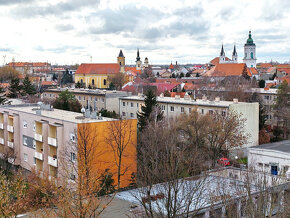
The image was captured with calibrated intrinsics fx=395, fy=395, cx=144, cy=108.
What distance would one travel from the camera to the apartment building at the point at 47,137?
2323 cm

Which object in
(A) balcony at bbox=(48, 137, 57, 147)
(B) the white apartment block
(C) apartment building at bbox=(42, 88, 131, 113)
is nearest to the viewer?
(B) the white apartment block

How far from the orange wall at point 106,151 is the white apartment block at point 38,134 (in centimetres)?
78

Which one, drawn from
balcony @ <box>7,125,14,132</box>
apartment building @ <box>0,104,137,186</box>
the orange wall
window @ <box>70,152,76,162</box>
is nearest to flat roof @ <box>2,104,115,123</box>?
apartment building @ <box>0,104,137,186</box>

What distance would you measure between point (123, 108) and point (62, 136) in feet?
64.3

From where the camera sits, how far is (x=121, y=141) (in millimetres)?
23953

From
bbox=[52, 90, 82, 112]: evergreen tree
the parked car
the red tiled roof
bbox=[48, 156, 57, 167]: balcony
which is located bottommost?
the parked car

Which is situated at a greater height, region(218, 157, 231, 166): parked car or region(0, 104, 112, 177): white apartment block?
region(0, 104, 112, 177): white apartment block

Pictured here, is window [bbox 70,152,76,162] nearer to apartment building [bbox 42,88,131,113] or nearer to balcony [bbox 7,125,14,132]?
balcony [bbox 7,125,14,132]

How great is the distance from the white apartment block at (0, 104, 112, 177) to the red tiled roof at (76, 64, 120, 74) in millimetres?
62554

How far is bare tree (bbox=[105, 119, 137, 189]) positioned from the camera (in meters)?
23.2

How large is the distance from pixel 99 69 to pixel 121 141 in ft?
237

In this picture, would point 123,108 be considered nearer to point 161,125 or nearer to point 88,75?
point 161,125

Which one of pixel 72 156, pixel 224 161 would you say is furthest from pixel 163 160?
pixel 224 161

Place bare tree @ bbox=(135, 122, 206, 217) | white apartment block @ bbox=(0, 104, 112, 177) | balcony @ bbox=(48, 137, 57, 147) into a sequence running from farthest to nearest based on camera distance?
balcony @ bbox=(48, 137, 57, 147)
white apartment block @ bbox=(0, 104, 112, 177)
bare tree @ bbox=(135, 122, 206, 217)
